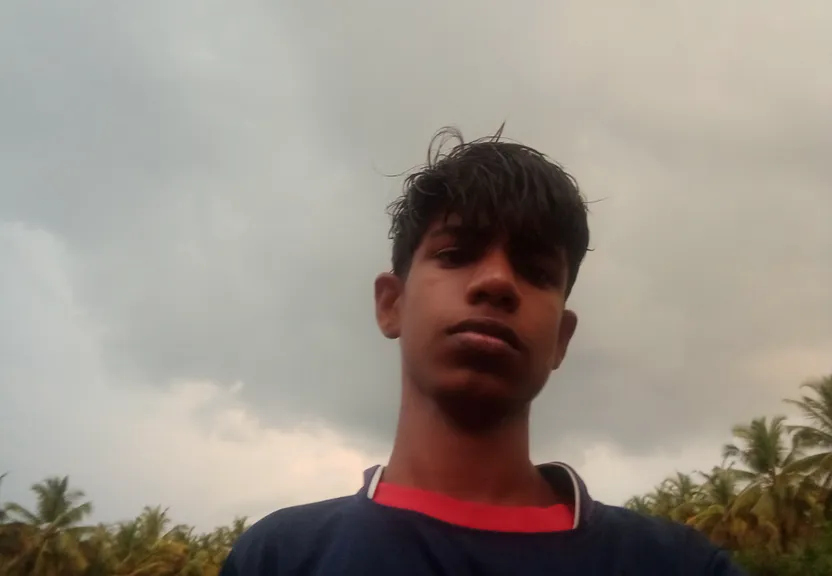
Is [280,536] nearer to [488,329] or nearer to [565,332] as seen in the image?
[488,329]

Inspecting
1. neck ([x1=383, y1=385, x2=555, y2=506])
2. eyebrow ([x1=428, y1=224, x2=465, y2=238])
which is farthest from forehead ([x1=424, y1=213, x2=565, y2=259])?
neck ([x1=383, y1=385, x2=555, y2=506])

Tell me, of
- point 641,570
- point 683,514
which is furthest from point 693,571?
point 683,514

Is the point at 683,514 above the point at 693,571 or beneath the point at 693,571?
above

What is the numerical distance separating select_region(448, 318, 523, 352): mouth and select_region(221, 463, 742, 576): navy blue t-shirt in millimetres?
428

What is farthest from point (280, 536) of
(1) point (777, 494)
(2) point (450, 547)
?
(1) point (777, 494)

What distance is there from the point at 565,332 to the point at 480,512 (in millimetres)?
640

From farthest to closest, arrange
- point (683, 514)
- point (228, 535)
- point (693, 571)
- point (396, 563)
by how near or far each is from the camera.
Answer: point (228, 535), point (683, 514), point (693, 571), point (396, 563)

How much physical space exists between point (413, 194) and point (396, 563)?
967 mm

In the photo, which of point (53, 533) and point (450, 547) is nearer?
point (450, 547)

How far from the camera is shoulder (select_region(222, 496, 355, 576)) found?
69.9 inches

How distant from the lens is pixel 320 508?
1.92 m

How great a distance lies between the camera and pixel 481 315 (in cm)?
189

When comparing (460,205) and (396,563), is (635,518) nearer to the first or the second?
(396,563)

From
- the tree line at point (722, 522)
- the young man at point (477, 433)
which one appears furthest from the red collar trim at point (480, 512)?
the tree line at point (722, 522)
